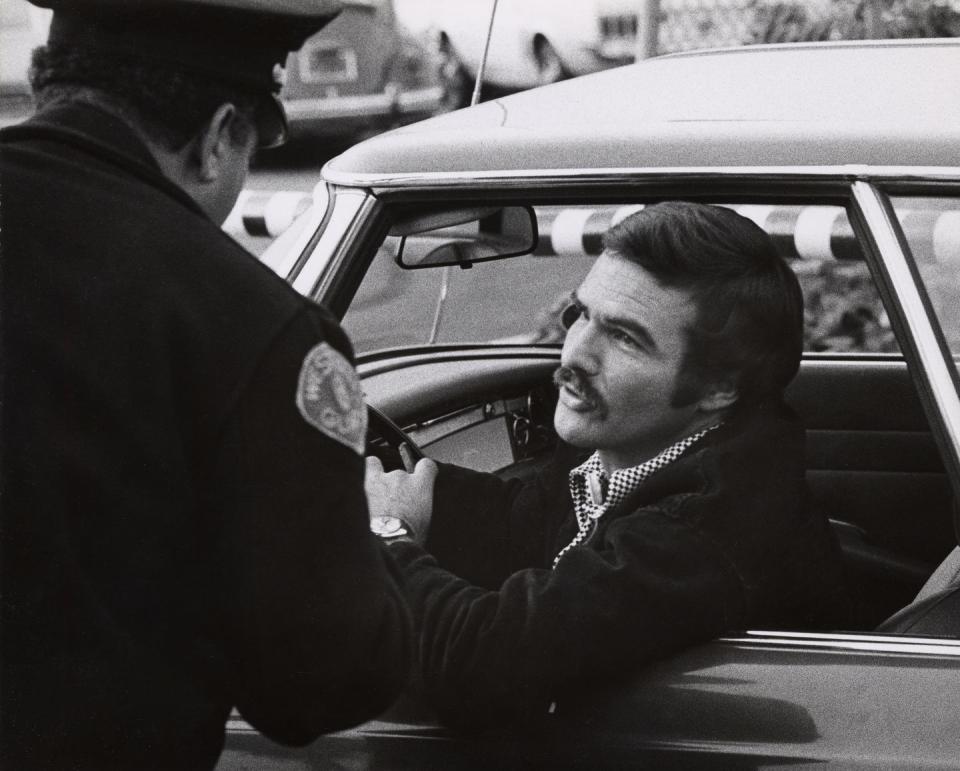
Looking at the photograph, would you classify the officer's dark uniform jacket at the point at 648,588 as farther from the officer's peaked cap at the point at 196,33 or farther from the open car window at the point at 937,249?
the officer's peaked cap at the point at 196,33

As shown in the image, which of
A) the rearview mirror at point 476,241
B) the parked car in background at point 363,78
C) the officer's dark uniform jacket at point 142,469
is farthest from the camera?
the parked car in background at point 363,78

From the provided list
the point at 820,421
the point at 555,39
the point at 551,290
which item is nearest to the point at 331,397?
the point at 820,421

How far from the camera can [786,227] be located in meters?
3.77

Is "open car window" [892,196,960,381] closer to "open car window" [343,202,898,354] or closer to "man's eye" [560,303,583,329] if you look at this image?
"man's eye" [560,303,583,329]

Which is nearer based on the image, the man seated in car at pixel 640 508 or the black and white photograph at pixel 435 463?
the black and white photograph at pixel 435 463

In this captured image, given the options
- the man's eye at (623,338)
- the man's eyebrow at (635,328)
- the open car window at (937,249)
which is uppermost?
the open car window at (937,249)

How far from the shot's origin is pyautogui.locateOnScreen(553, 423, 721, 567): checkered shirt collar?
206cm

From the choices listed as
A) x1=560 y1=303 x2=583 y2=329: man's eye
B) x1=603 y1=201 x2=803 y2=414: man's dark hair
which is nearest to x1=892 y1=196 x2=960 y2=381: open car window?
x1=603 y1=201 x2=803 y2=414: man's dark hair

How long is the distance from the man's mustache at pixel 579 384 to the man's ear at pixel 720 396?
15 centimetres

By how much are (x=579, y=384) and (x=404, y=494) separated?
0.32 meters

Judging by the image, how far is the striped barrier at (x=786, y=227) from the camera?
1909 mm

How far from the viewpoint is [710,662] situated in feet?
5.84

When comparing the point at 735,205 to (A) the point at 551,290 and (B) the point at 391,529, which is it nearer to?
(B) the point at 391,529

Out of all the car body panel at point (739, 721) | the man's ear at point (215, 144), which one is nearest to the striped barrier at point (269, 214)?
the car body panel at point (739, 721)
